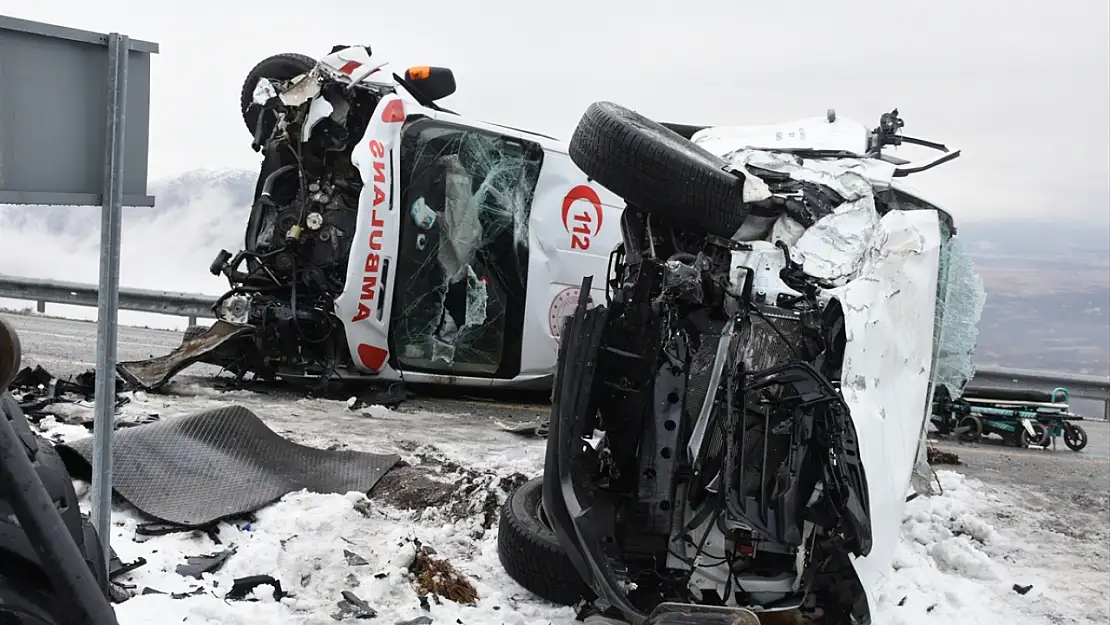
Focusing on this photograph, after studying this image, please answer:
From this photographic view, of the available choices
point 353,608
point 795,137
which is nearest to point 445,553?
point 353,608

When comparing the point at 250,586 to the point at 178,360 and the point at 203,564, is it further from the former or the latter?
the point at 178,360

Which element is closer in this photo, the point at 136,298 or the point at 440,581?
the point at 440,581

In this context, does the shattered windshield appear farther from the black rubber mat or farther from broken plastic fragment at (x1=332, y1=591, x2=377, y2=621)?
broken plastic fragment at (x1=332, y1=591, x2=377, y2=621)

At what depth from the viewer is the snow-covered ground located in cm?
350

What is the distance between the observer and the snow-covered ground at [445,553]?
350 centimetres

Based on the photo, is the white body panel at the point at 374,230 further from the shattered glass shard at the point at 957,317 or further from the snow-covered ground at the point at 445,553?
the shattered glass shard at the point at 957,317

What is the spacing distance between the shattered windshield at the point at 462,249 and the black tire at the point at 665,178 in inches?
123

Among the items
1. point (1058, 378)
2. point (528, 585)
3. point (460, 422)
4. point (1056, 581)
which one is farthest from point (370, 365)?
point (1058, 378)

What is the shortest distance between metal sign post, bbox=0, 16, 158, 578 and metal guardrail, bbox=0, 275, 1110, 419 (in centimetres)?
856

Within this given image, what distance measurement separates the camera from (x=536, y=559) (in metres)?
3.82

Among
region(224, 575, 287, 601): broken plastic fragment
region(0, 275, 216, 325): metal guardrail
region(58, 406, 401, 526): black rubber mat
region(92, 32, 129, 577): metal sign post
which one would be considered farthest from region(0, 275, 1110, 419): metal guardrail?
region(92, 32, 129, 577): metal sign post

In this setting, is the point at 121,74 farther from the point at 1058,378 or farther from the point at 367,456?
the point at 1058,378

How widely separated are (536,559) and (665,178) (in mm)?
1510

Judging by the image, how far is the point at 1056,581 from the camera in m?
4.70
